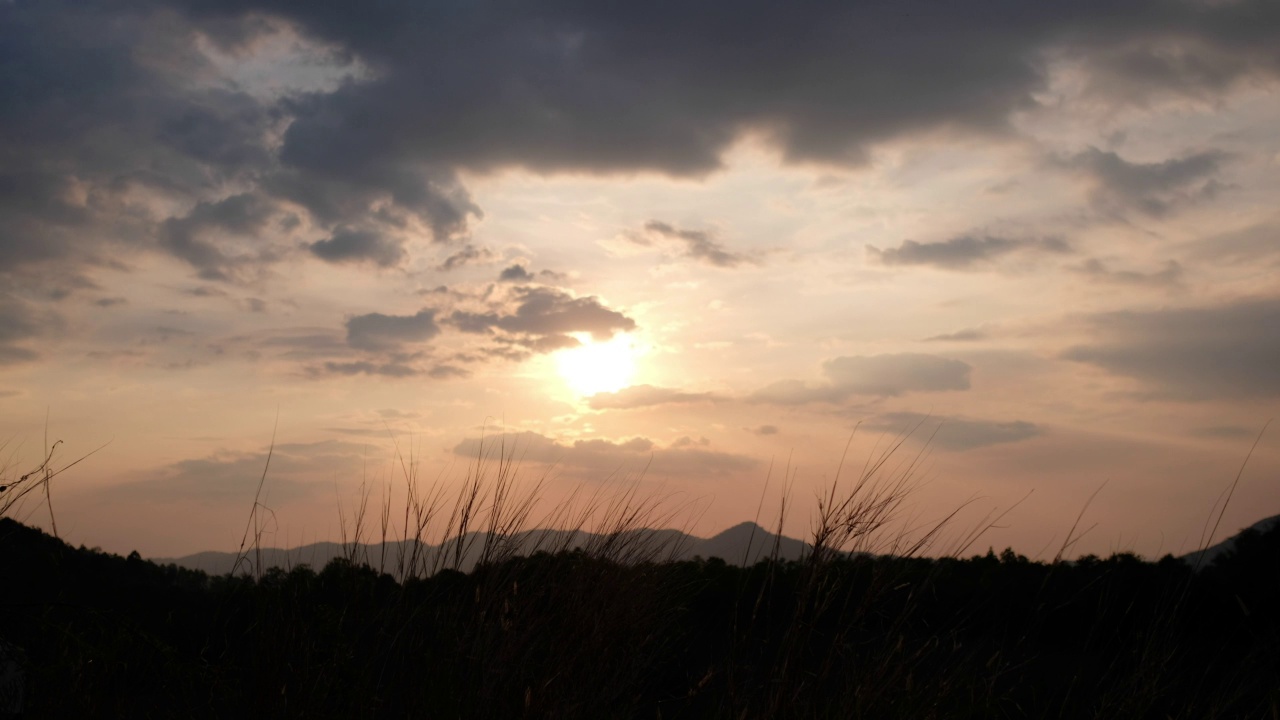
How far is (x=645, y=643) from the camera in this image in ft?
14.5

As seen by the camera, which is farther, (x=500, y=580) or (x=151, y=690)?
(x=151, y=690)

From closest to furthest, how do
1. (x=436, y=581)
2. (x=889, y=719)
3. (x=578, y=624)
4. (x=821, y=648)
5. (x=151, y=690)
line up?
1. (x=889, y=719)
2. (x=578, y=624)
3. (x=436, y=581)
4. (x=151, y=690)
5. (x=821, y=648)

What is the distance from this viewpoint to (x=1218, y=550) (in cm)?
639

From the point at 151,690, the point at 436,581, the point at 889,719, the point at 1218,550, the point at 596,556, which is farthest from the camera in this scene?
the point at 1218,550

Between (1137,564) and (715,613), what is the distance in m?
2.93

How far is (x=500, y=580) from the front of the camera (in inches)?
192

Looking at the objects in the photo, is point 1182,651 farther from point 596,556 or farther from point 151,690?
point 151,690

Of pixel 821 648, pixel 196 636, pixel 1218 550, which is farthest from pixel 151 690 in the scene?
pixel 1218 550

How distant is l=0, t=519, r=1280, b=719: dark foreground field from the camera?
3723 mm

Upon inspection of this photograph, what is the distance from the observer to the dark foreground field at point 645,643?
372cm

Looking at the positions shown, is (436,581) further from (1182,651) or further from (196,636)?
(1182,651)

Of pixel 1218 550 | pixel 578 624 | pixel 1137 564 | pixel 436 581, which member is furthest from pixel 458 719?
pixel 1218 550

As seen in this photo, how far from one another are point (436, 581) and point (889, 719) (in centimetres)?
236

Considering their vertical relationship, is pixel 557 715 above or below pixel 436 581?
below
